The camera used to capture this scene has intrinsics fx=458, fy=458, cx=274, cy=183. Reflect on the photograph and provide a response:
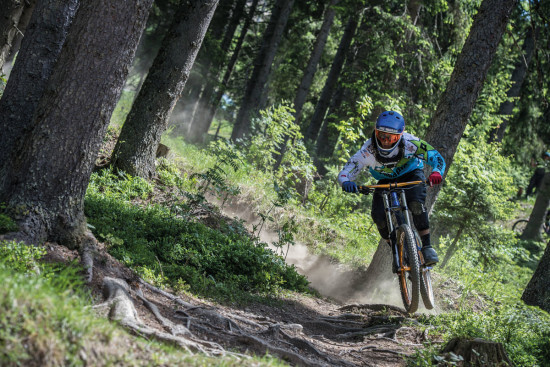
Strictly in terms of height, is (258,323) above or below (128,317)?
below

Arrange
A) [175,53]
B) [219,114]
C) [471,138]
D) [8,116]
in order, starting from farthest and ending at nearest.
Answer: [219,114] → [471,138] → [175,53] → [8,116]

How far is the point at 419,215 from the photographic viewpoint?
6852 millimetres

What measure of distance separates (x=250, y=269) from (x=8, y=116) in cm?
417

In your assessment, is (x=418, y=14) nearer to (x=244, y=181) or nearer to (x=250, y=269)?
(x=244, y=181)

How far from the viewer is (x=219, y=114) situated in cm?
3881

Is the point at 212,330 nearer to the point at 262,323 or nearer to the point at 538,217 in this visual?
the point at 262,323

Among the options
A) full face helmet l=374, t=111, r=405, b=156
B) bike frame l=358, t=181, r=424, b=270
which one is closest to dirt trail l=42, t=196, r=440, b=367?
bike frame l=358, t=181, r=424, b=270

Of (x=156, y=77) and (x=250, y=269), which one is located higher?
(x=156, y=77)

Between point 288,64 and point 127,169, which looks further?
point 288,64

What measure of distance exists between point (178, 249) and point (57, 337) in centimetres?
401

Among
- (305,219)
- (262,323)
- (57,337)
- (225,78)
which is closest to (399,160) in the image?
(262,323)

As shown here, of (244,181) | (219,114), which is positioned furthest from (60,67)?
(219,114)

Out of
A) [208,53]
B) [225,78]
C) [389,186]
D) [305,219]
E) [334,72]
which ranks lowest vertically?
[305,219]

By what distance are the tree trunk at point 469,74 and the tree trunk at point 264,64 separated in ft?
35.8
